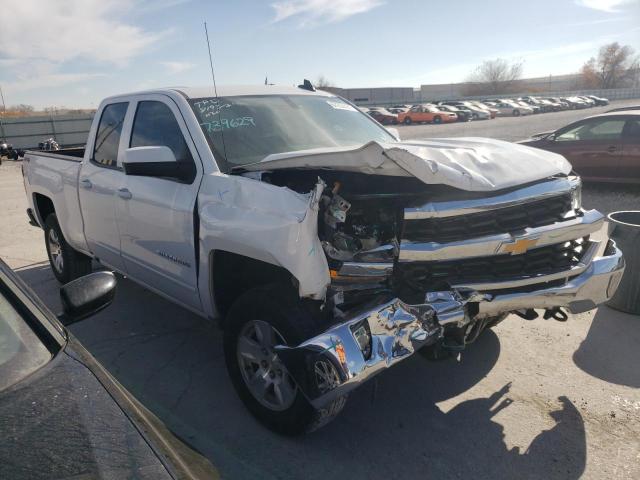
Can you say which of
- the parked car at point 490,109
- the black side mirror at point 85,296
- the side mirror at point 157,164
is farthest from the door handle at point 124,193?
the parked car at point 490,109

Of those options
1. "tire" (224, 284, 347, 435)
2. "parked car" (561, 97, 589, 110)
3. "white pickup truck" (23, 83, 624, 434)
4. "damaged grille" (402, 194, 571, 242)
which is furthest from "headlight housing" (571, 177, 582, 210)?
"parked car" (561, 97, 589, 110)

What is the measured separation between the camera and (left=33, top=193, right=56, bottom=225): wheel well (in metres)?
5.84

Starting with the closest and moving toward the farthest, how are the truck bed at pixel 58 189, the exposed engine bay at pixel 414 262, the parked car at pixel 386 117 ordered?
the exposed engine bay at pixel 414 262
the truck bed at pixel 58 189
the parked car at pixel 386 117

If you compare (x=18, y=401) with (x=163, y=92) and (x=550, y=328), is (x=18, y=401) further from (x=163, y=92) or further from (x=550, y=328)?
(x=550, y=328)

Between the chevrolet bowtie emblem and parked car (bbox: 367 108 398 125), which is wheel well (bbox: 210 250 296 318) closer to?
the chevrolet bowtie emblem

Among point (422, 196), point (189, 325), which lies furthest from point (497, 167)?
point (189, 325)

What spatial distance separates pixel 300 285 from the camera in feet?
8.57

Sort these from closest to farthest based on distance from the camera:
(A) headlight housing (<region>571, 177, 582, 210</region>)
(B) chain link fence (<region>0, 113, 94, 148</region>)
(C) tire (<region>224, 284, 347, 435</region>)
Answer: (C) tire (<region>224, 284, 347, 435</region>) → (A) headlight housing (<region>571, 177, 582, 210</region>) → (B) chain link fence (<region>0, 113, 94, 148</region>)

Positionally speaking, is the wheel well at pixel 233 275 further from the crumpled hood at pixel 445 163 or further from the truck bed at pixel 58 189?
the truck bed at pixel 58 189

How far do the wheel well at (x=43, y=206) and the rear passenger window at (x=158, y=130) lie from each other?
238cm

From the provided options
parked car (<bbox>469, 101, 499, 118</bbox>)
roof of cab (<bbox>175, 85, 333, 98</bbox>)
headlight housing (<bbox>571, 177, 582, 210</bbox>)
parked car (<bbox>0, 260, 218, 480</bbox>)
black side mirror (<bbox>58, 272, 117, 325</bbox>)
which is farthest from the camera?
parked car (<bbox>469, 101, 499, 118</bbox>)

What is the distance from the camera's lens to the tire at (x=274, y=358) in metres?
2.68

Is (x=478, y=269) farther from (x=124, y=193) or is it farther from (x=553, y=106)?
(x=553, y=106)

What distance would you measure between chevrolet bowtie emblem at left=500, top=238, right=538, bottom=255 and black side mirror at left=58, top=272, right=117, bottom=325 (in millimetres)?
1974
